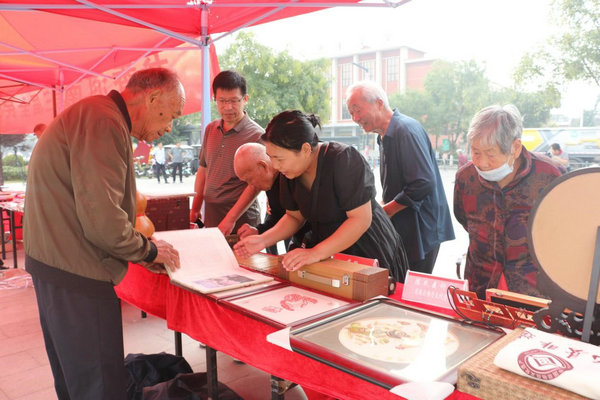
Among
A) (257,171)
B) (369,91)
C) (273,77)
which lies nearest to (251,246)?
(257,171)

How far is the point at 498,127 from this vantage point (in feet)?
5.20

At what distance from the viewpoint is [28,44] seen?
203 inches

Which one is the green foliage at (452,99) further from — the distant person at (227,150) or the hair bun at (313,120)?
the hair bun at (313,120)

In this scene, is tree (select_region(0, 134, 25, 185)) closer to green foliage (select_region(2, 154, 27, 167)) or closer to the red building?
green foliage (select_region(2, 154, 27, 167))

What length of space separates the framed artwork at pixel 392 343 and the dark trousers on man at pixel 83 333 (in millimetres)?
695

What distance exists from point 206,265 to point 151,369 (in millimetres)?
765

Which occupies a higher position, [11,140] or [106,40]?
[106,40]

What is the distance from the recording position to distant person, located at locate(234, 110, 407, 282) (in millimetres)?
1567

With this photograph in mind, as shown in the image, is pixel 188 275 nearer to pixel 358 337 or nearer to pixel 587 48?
pixel 358 337

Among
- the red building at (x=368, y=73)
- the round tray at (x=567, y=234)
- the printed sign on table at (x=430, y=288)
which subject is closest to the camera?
the round tray at (x=567, y=234)

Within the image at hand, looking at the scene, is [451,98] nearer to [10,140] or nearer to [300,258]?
[10,140]

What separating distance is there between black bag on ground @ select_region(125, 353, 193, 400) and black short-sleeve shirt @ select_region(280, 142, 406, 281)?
0.95m

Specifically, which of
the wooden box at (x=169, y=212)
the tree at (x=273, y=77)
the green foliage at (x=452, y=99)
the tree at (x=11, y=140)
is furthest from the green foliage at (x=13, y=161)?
the wooden box at (x=169, y=212)

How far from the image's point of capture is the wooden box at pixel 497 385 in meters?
0.71
